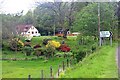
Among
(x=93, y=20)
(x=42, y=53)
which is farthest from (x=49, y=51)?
(x=93, y=20)

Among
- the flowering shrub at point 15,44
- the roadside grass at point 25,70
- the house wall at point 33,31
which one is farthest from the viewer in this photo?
the house wall at point 33,31

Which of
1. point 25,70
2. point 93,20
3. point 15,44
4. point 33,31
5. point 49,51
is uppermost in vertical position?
point 93,20

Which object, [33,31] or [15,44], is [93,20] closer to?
[15,44]

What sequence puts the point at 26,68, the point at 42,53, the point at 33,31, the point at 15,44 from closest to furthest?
1. the point at 26,68
2. the point at 42,53
3. the point at 15,44
4. the point at 33,31

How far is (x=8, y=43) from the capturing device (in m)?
30.4

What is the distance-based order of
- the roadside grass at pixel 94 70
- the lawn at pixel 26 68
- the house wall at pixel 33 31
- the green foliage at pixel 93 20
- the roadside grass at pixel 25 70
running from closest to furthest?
the roadside grass at pixel 94 70
the roadside grass at pixel 25 70
the lawn at pixel 26 68
the green foliage at pixel 93 20
the house wall at pixel 33 31

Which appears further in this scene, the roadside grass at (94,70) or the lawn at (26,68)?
the lawn at (26,68)

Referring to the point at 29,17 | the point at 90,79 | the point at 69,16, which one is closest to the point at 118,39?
the point at 69,16

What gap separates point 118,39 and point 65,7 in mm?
8359

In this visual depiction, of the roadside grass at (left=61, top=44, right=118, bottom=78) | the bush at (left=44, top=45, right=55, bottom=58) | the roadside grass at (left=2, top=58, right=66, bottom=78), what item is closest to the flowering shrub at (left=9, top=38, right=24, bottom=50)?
the bush at (left=44, top=45, right=55, bottom=58)

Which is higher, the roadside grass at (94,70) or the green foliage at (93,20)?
the green foliage at (93,20)

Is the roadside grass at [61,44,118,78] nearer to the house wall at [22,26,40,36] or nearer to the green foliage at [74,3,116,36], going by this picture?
the green foliage at [74,3,116,36]

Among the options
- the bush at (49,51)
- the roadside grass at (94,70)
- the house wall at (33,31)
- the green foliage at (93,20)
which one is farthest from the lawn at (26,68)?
the house wall at (33,31)

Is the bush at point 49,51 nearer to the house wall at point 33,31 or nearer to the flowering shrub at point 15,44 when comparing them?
the flowering shrub at point 15,44
